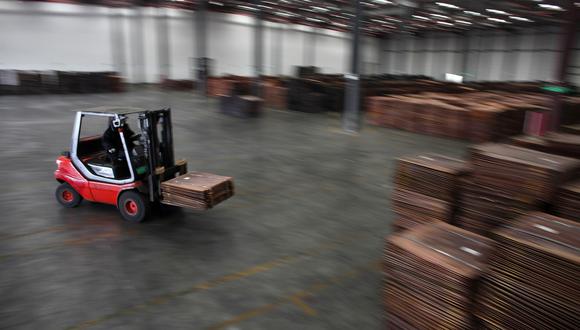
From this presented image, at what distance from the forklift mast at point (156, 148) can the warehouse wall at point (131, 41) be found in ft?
76.7

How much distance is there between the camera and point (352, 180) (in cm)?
937

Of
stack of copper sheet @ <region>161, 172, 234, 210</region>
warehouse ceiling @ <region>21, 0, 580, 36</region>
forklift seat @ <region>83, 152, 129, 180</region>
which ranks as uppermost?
warehouse ceiling @ <region>21, 0, 580, 36</region>

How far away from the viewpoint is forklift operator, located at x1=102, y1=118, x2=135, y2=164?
664cm

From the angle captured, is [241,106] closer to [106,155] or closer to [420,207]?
[106,155]

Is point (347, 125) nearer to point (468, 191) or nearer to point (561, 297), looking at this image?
point (468, 191)

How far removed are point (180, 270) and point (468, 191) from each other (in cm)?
372

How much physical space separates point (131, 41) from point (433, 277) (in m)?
32.8

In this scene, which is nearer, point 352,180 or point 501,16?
point 352,180

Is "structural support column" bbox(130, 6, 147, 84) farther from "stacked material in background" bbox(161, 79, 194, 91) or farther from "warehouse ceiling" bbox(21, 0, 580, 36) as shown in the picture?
"stacked material in background" bbox(161, 79, 194, 91)

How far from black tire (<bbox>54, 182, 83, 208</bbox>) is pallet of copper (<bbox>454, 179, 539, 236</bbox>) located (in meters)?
6.32

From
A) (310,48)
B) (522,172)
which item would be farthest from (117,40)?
(522,172)

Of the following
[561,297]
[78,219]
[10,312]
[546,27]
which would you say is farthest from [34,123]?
[546,27]

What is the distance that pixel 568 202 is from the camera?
402 centimetres

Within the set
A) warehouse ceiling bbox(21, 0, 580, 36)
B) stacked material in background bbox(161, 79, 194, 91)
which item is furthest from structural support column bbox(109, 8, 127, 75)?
stacked material in background bbox(161, 79, 194, 91)
